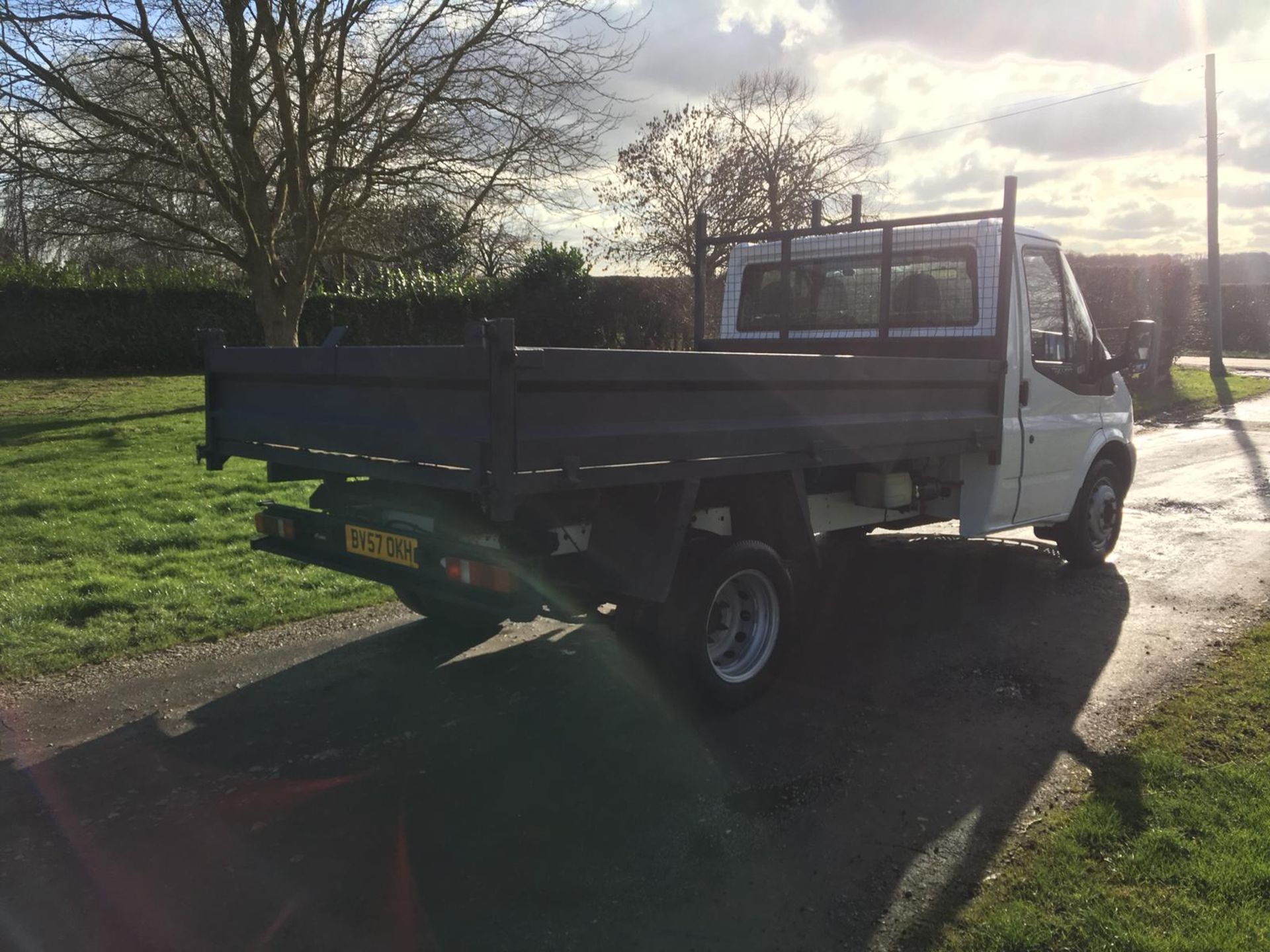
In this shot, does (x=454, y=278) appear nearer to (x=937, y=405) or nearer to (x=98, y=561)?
(x=98, y=561)

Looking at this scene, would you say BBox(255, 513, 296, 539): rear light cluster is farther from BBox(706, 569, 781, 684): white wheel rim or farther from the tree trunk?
the tree trunk

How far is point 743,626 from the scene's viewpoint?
4.70m

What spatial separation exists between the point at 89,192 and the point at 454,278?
32.8 ft

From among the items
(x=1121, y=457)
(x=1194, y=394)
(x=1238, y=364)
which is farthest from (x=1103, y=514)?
(x=1238, y=364)

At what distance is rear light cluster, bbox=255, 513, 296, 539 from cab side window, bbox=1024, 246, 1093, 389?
14.9 ft

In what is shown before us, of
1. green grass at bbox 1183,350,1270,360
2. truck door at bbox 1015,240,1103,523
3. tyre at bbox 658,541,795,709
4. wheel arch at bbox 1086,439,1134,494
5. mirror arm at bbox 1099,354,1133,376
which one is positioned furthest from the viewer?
green grass at bbox 1183,350,1270,360

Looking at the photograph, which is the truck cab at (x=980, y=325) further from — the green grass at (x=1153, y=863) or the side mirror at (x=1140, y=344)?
the green grass at (x=1153, y=863)

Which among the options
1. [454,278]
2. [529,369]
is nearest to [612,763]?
[529,369]

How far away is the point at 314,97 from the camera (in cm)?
1314

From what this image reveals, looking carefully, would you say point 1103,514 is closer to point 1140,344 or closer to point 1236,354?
point 1140,344

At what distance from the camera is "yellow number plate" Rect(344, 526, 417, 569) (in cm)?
421

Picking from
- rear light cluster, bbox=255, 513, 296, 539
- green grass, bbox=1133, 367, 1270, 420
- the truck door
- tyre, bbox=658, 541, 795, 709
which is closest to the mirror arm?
the truck door

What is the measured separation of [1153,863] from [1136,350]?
435 centimetres

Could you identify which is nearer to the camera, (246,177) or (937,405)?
(937,405)
